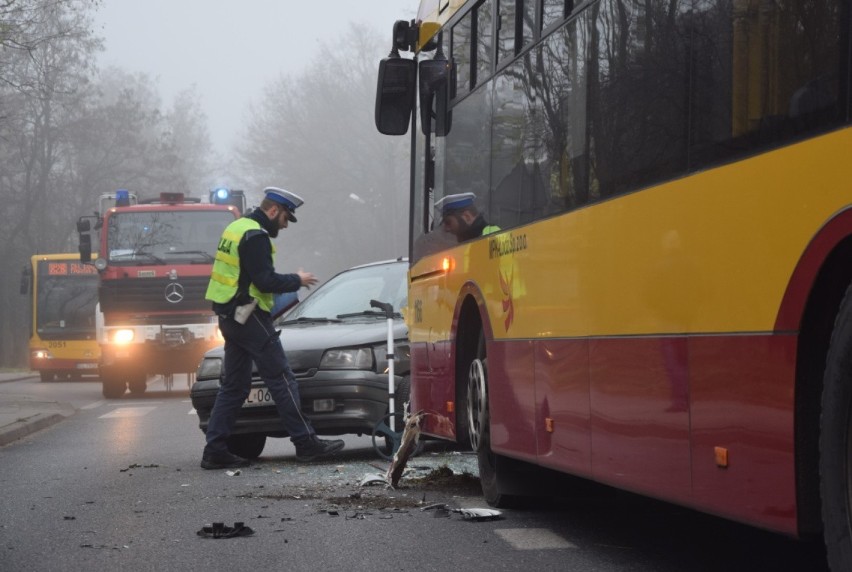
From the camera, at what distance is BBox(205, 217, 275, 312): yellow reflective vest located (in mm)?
11914

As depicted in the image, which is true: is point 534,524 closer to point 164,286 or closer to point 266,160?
point 164,286

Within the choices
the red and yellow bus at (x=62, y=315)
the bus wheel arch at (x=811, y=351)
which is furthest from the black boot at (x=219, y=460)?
the red and yellow bus at (x=62, y=315)

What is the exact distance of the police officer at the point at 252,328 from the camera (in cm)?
1169

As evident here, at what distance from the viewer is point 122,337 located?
25.5 m

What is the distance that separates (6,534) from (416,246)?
3653 millimetres

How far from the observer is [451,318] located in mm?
9117

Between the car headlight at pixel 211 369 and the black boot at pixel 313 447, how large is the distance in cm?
118

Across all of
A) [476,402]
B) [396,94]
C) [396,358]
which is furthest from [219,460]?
[476,402]

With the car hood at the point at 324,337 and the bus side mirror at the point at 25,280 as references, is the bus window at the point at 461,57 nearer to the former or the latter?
the car hood at the point at 324,337

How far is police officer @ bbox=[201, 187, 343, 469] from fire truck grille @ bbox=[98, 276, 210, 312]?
13524 millimetres

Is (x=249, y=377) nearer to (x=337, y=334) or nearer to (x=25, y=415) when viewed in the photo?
(x=337, y=334)

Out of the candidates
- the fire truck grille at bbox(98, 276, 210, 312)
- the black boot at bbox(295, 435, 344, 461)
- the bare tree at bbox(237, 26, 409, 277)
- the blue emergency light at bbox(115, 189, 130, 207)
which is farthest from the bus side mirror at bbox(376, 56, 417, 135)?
the bare tree at bbox(237, 26, 409, 277)

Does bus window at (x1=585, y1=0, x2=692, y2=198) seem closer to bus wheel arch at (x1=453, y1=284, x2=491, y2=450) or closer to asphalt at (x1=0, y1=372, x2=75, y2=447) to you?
bus wheel arch at (x1=453, y1=284, x2=491, y2=450)

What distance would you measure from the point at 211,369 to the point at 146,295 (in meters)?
12.9
